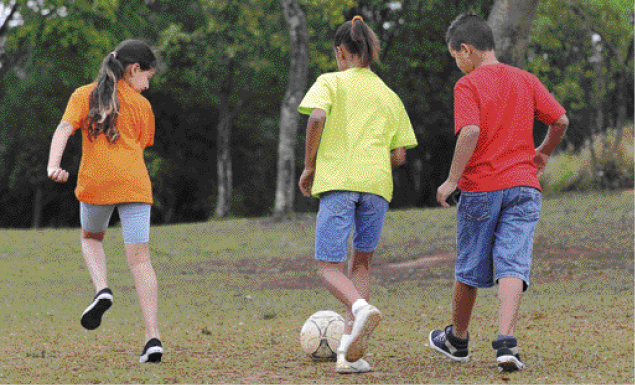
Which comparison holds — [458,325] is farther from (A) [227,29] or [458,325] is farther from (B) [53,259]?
(A) [227,29]

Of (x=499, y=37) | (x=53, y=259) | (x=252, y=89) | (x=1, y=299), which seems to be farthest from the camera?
(x=252, y=89)

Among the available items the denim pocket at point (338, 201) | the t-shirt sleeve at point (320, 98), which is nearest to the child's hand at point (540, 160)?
the denim pocket at point (338, 201)

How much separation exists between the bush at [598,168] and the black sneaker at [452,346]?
736 inches

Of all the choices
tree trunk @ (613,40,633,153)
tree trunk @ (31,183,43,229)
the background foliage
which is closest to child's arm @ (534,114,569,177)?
the background foliage

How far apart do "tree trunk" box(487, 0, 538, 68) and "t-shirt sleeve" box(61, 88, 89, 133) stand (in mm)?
8188

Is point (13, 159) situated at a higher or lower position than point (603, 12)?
lower

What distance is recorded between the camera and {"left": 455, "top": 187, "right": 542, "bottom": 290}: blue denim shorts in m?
4.87

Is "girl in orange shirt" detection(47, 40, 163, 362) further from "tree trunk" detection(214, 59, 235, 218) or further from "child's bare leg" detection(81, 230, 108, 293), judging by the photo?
"tree trunk" detection(214, 59, 235, 218)

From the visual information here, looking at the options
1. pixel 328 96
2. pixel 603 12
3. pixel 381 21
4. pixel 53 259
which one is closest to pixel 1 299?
pixel 53 259

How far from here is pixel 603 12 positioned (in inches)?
977

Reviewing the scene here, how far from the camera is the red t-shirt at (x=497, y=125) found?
4898 millimetres

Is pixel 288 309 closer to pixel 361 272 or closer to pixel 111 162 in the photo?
pixel 361 272

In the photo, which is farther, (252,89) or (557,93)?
(252,89)

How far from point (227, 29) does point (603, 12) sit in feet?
39.8
